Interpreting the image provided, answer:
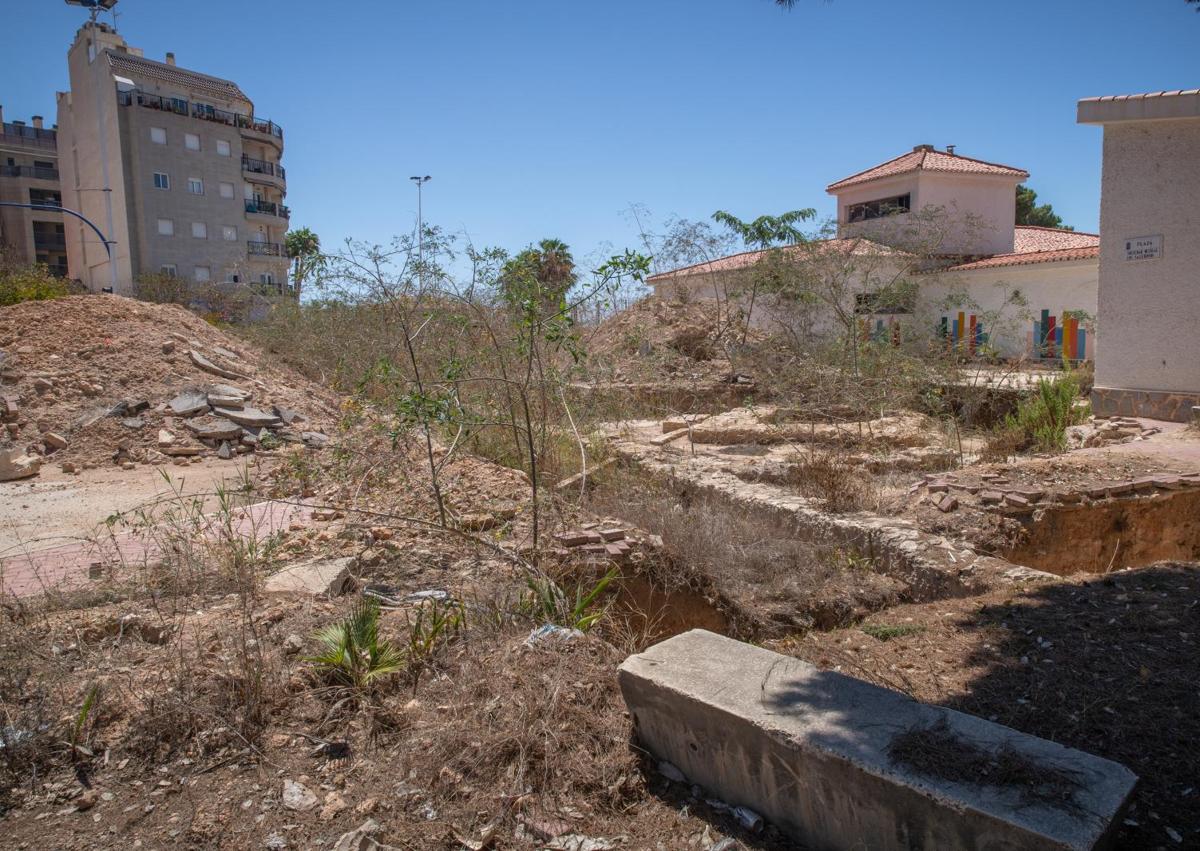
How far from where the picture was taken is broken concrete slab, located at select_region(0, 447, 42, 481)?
8.82m

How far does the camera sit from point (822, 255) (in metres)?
11.5

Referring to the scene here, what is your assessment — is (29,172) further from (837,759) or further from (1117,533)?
(837,759)

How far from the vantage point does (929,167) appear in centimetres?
2381

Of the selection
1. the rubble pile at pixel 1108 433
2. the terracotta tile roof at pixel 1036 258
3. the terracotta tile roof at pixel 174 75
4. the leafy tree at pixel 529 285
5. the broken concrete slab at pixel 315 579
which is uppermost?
the terracotta tile roof at pixel 174 75

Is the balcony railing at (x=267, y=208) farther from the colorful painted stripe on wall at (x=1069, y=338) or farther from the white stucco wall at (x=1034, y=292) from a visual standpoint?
the colorful painted stripe on wall at (x=1069, y=338)

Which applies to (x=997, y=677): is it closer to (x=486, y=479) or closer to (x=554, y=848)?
(x=554, y=848)

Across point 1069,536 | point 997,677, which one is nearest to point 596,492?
point 1069,536

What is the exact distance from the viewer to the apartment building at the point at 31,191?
42.1 metres

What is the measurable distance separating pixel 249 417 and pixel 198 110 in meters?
32.4

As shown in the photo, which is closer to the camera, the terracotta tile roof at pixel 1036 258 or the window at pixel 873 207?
the terracotta tile roof at pixel 1036 258

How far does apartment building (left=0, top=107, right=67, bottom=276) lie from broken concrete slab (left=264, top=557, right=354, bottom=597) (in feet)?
156

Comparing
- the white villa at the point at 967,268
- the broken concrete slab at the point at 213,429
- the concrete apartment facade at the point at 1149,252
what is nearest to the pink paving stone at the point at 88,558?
the broken concrete slab at the point at 213,429

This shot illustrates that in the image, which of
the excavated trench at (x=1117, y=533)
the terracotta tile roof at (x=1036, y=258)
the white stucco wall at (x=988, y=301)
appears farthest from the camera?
the terracotta tile roof at (x=1036, y=258)

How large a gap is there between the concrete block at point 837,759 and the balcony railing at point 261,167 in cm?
4135
